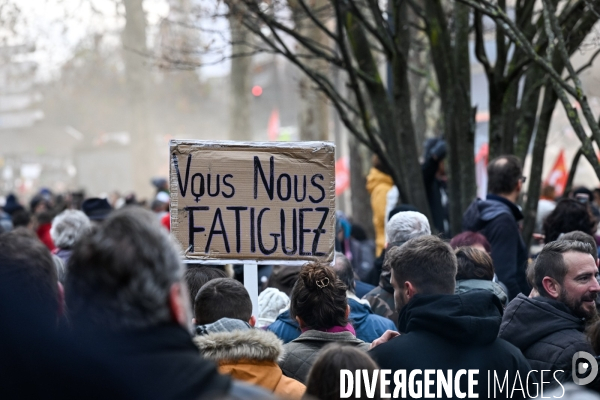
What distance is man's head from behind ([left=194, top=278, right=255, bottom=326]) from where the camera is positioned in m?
3.77

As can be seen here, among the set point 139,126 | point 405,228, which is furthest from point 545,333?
point 139,126

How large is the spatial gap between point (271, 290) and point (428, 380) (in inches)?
89.3

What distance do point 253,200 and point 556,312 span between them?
1969 mm

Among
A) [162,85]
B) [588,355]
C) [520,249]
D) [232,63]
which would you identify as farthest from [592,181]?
[588,355]

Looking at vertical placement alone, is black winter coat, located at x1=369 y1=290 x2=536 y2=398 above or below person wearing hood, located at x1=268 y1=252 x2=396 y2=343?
above

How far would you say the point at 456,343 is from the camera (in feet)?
11.2

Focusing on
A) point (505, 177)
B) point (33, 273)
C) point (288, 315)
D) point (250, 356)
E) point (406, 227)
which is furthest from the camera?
point (505, 177)

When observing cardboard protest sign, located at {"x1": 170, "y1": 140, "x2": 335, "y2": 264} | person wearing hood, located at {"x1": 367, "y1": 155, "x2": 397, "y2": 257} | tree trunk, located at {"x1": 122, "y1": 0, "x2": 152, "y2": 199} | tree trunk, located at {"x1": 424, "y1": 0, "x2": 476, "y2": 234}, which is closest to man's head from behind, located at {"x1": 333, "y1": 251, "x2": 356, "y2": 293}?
cardboard protest sign, located at {"x1": 170, "y1": 140, "x2": 335, "y2": 264}

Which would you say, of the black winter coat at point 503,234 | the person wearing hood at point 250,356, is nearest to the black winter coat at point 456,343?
the person wearing hood at point 250,356

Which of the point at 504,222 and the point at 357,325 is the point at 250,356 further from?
the point at 504,222

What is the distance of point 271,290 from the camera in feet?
18.0

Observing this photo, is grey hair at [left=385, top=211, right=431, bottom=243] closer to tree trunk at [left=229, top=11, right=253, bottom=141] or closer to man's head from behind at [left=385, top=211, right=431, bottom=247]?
man's head from behind at [left=385, top=211, right=431, bottom=247]

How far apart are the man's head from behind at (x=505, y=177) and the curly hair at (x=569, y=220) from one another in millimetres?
386

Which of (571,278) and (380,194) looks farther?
(380,194)
